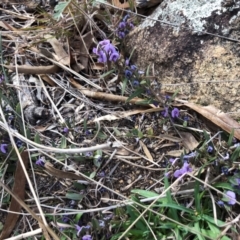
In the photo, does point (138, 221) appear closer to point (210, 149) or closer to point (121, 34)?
point (210, 149)

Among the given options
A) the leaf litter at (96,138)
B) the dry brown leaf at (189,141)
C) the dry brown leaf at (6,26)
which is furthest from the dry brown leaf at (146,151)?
the dry brown leaf at (6,26)

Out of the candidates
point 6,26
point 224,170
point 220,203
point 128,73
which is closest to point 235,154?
point 224,170

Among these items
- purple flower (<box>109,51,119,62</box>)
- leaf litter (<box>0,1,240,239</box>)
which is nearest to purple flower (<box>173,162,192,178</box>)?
leaf litter (<box>0,1,240,239</box>)

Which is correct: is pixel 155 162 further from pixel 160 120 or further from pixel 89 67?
pixel 89 67

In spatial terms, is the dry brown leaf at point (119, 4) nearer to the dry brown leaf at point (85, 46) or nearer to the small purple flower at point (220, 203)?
the dry brown leaf at point (85, 46)

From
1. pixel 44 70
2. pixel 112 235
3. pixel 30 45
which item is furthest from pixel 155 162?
pixel 30 45
